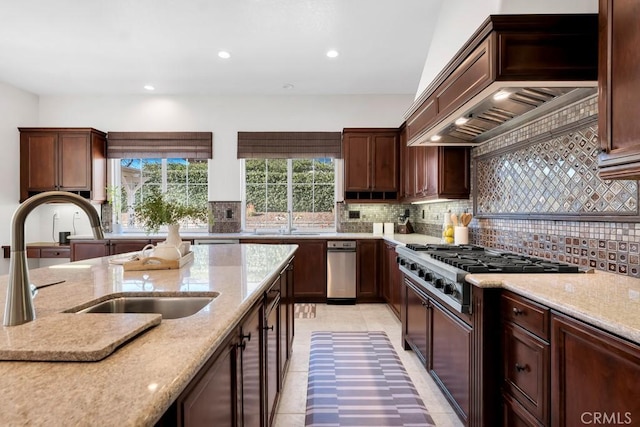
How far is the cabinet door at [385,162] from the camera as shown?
474 centimetres

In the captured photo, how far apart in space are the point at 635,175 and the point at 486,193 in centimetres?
185

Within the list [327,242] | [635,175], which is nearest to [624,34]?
[635,175]

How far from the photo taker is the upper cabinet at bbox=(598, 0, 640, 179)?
3.94ft

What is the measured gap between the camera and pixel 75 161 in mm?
4707

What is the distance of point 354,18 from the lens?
122 inches

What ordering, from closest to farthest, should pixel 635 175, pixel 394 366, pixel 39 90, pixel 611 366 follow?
pixel 611 366
pixel 635 175
pixel 394 366
pixel 39 90

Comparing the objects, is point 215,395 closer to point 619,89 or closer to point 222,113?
point 619,89

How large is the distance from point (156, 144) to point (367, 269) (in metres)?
3.57

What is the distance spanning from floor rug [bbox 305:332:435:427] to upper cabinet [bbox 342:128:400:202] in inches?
87.1

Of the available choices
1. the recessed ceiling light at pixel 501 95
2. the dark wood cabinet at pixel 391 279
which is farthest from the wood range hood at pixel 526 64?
the dark wood cabinet at pixel 391 279

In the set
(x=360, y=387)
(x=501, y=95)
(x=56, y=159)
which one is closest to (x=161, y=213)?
(x=360, y=387)

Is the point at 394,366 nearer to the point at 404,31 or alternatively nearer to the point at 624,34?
the point at 624,34

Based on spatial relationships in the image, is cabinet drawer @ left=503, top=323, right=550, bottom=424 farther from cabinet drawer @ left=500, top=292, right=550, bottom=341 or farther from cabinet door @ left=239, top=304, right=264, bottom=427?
cabinet door @ left=239, top=304, right=264, bottom=427

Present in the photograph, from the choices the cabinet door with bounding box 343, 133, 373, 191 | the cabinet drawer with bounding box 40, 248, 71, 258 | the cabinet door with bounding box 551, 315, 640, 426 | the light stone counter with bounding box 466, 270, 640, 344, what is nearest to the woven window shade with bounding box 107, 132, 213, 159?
the cabinet drawer with bounding box 40, 248, 71, 258
